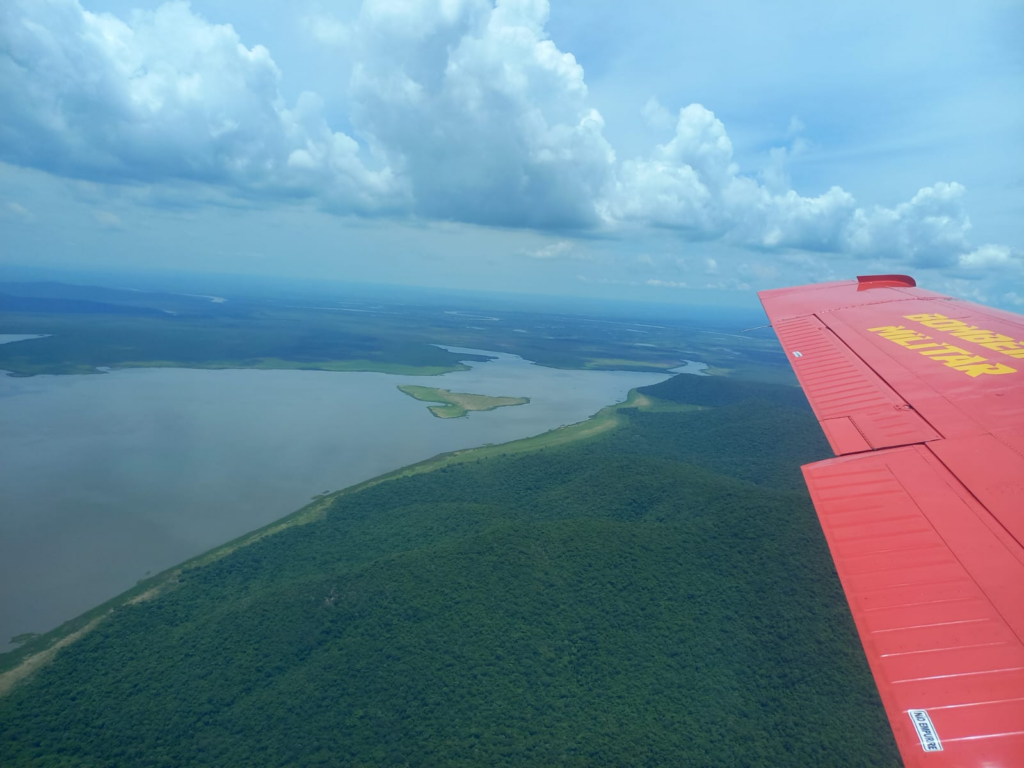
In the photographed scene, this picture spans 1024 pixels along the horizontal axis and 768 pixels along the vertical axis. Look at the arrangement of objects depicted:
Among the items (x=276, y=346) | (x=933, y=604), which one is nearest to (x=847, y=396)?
(x=933, y=604)

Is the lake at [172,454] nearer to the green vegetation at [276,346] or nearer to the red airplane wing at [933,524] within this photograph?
the green vegetation at [276,346]

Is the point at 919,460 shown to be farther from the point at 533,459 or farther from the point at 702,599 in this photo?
the point at 533,459

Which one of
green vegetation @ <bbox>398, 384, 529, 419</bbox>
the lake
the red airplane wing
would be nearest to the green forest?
the lake

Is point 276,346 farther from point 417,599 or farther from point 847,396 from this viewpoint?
point 847,396

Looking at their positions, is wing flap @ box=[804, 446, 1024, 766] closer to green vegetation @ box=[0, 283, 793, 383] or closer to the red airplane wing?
the red airplane wing

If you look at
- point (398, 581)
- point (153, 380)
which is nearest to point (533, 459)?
point (398, 581)

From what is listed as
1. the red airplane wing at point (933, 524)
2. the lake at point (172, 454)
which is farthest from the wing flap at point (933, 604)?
the lake at point (172, 454)
